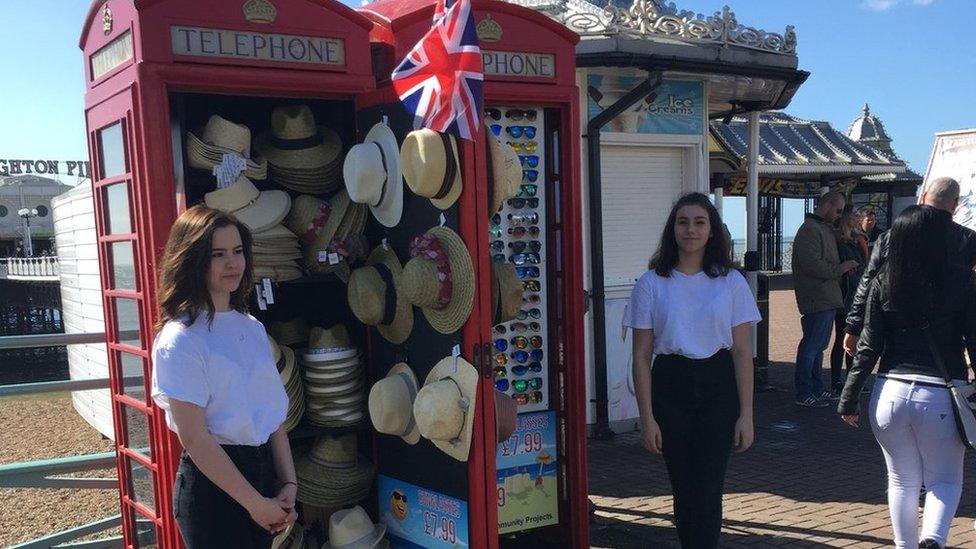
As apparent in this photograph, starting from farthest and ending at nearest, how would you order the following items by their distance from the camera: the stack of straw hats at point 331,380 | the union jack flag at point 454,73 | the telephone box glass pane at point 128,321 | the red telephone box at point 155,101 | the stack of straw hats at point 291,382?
1. the stack of straw hats at point 331,380
2. the stack of straw hats at point 291,382
3. the telephone box glass pane at point 128,321
4. the red telephone box at point 155,101
5. the union jack flag at point 454,73

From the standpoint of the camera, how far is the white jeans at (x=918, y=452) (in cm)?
340

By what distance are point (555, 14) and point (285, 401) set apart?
4.82 m

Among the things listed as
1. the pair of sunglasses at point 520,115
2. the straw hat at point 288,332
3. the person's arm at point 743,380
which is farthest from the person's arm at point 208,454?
the pair of sunglasses at point 520,115

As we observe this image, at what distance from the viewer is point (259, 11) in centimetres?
334

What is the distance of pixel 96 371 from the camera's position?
8.05 meters

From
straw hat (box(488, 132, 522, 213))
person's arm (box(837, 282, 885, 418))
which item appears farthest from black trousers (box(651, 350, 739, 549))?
straw hat (box(488, 132, 522, 213))

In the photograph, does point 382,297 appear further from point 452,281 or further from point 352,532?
point 352,532

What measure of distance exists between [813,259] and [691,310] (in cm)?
457

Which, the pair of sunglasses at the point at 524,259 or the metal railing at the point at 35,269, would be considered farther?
the metal railing at the point at 35,269

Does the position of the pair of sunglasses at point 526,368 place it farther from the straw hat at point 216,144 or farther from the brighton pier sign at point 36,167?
the brighton pier sign at point 36,167

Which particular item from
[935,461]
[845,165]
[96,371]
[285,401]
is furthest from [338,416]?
[845,165]

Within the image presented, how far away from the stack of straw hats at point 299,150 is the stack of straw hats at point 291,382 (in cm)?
80

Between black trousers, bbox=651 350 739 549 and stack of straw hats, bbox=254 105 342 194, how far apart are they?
1.82m

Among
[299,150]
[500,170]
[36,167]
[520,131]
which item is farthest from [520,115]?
[36,167]
